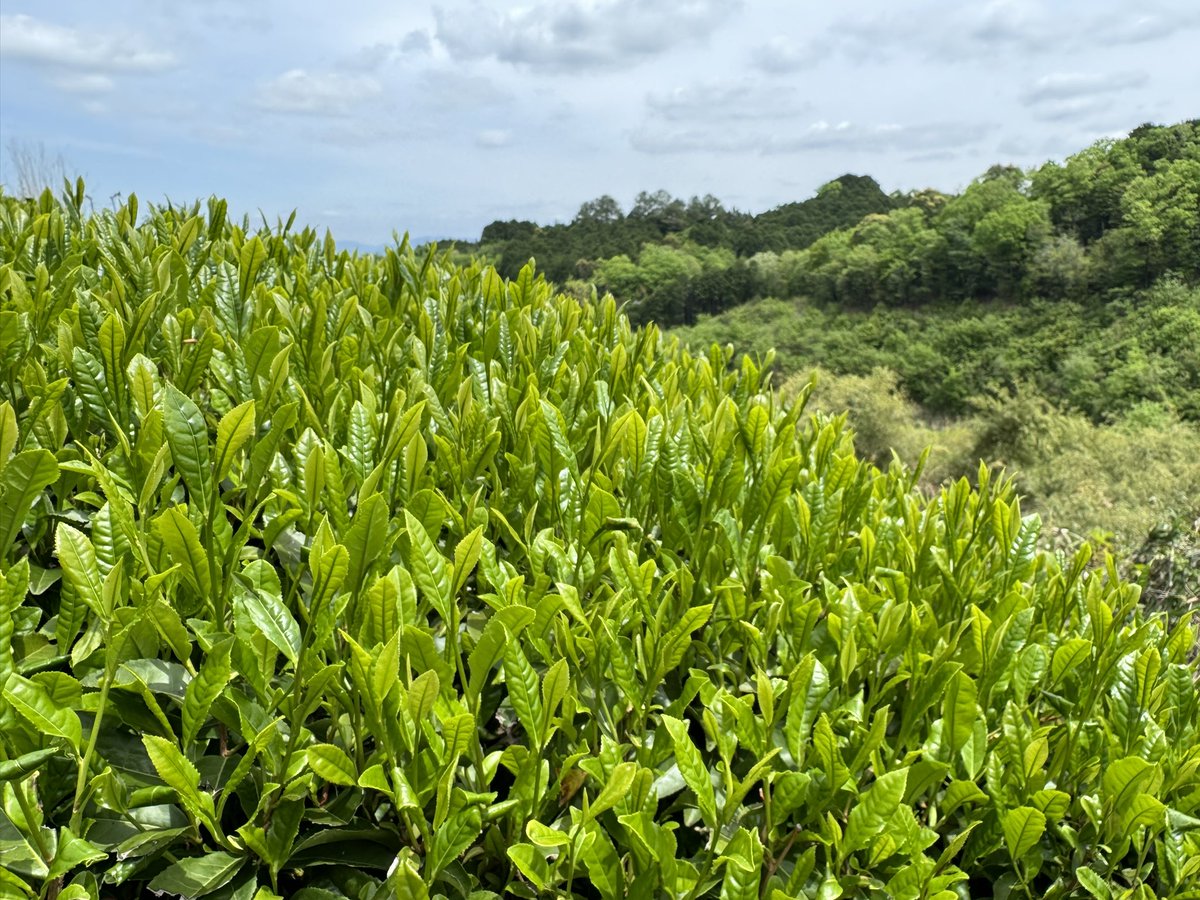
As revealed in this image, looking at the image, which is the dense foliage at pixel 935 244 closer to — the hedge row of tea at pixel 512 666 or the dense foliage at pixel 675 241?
the dense foliage at pixel 675 241

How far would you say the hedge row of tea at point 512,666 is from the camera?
1118mm

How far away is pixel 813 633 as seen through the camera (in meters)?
1.72

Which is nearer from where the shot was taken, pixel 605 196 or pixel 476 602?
pixel 476 602

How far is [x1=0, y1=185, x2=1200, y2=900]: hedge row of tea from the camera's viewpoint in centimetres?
112

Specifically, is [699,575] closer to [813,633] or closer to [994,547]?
[813,633]

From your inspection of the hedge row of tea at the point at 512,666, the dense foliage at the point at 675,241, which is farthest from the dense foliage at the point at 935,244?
the hedge row of tea at the point at 512,666

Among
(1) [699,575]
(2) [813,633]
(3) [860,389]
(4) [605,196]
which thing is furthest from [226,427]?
(4) [605,196]

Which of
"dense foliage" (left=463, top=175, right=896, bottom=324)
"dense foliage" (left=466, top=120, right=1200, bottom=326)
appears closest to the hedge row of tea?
"dense foliage" (left=466, top=120, right=1200, bottom=326)

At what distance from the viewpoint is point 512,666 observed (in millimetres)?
1169

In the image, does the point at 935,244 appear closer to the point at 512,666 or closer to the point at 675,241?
the point at 675,241

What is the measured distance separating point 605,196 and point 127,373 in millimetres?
120827

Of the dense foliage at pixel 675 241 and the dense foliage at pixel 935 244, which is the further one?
the dense foliage at pixel 675 241

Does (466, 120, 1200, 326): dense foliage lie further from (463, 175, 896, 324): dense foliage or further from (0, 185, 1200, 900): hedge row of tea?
(0, 185, 1200, 900): hedge row of tea

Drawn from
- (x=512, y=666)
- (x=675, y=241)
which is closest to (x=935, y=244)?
(x=675, y=241)
